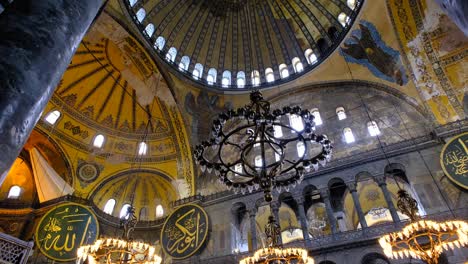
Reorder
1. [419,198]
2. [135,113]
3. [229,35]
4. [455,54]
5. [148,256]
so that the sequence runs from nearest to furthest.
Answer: [148,256] → [419,198] → [455,54] → [135,113] → [229,35]

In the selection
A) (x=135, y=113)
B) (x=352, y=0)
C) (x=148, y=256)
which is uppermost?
(x=352, y=0)

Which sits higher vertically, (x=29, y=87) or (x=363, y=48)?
(x=363, y=48)

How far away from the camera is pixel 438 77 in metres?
9.04

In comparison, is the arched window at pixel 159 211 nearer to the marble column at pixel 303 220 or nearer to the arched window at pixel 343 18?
the marble column at pixel 303 220

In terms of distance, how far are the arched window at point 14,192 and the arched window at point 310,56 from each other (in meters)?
13.3

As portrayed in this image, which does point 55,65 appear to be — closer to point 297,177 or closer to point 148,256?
point 297,177

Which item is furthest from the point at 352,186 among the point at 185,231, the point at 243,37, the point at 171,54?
the point at 171,54

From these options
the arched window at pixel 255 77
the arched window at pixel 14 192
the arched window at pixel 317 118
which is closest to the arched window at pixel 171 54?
the arched window at pixel 255 77

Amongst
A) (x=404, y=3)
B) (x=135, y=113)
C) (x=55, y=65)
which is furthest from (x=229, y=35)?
(x=55, y=65)

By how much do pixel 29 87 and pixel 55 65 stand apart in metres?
0.17

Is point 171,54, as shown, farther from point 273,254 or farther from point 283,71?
point 273,254

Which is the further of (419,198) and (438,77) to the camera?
(438,77)

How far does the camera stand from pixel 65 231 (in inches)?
363

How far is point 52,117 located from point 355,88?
38.1 feet
